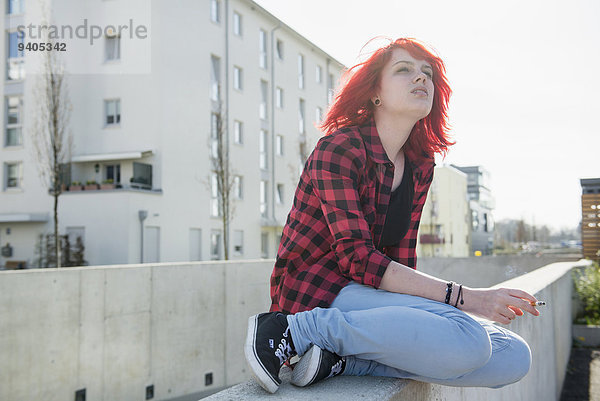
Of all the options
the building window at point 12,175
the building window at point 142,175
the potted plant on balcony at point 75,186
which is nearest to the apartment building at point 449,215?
the building window at point 142,175

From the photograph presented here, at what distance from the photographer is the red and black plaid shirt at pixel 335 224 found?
6.45ft

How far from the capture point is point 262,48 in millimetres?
31219

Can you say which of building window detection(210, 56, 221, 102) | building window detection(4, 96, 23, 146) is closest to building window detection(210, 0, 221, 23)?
building window detection(210, 56, 221, 102)

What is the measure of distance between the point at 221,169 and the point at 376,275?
2360 centimetres

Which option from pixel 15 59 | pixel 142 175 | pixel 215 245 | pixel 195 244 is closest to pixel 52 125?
pixel 142 175

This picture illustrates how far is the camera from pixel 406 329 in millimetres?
1678

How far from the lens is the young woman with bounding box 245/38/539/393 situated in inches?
66.4

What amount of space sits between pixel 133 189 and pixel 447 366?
71.2 ft

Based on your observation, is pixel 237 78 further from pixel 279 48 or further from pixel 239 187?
pixel 239 187

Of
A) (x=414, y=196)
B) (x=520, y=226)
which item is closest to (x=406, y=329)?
(x=414, y=196)

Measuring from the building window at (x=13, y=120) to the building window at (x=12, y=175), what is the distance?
92 cm

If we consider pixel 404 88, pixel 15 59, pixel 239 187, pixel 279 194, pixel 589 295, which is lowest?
pixel 589 295

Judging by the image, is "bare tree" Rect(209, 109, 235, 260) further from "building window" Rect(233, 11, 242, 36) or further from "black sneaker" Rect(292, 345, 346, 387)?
"black sneaker" Rect(292, 345, 346, 387)

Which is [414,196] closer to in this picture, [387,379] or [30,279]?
[387,379]
